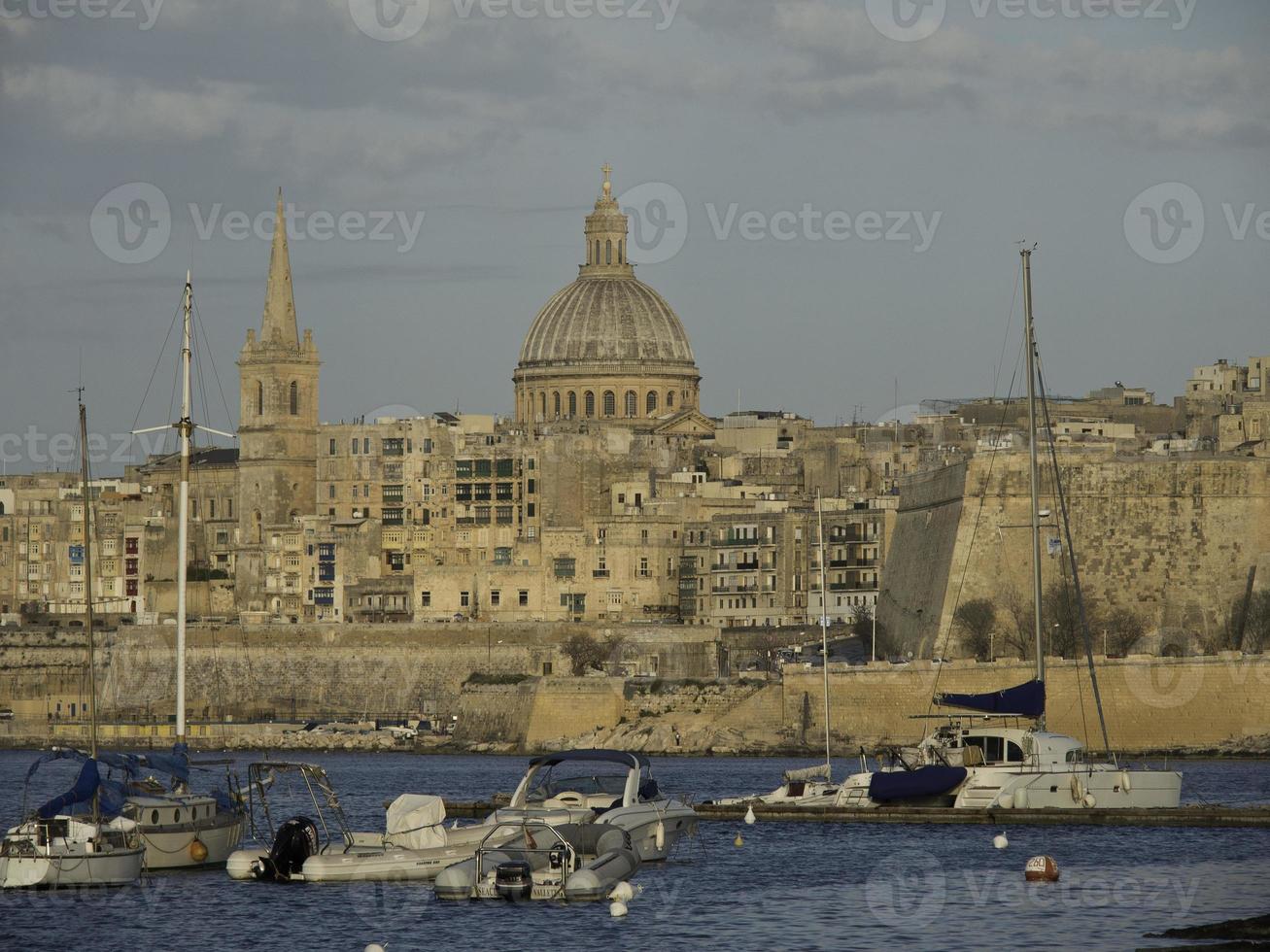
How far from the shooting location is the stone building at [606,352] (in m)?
119

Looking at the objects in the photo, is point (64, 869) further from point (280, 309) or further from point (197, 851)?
point (280, 309)

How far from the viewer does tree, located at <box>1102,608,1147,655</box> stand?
7325 centimetres

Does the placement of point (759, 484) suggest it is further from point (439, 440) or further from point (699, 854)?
point (699, 854)

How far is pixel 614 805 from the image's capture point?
36500 mm

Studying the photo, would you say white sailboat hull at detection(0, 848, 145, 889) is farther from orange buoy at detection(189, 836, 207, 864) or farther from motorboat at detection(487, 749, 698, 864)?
motorboat at detection(487, 749, 698, 864)

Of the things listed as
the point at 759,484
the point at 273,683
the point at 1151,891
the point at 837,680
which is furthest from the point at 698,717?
the point at 1151,891

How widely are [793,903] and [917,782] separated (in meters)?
9.55

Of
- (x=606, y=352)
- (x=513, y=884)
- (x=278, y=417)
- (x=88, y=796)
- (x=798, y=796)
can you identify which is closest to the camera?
(x=513, y=884)

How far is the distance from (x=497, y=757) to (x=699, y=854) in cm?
3755

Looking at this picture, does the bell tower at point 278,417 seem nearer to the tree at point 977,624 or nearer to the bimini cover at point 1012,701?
the tree at point 977,624

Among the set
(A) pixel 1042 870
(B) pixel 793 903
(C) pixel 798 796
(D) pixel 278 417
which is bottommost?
(B) pixel 793 903

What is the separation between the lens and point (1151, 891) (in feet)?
112

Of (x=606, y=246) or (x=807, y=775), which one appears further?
(x=606, y=246)

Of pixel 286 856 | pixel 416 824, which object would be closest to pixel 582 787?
pixel 416 824
